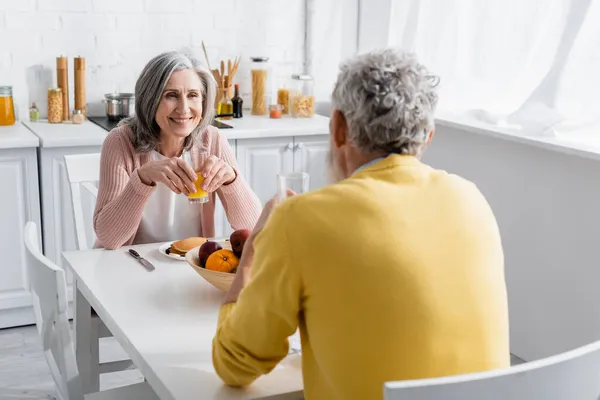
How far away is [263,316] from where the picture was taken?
4.11 ft

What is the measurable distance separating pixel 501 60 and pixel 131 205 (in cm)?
170

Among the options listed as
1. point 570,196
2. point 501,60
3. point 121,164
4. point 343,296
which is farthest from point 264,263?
point 501,60

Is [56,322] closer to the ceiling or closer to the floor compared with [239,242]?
closer to the floor

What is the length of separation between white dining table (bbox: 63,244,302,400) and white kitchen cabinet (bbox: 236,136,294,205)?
60.1 inches

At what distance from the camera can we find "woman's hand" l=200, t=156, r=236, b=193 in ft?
6.96

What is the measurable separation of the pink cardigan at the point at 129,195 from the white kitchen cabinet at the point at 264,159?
106cm

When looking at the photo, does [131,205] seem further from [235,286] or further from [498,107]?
[498,107]

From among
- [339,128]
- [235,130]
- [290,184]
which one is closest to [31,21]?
[235,130]

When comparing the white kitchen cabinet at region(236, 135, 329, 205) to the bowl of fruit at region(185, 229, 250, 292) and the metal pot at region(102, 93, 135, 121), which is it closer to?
the metal pot at region(102, 93, 135, 121)

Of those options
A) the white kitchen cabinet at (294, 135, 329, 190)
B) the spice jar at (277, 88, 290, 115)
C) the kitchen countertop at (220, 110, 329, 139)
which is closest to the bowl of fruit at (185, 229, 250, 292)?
the kitchen countertop at (220, 110, 329, 139)

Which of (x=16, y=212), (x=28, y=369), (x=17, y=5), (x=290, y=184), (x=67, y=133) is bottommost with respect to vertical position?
(x=28, y=369)

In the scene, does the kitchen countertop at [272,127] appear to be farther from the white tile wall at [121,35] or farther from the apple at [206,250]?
the apple at [206,250]

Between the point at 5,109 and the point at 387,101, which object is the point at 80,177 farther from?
the point at 387,101

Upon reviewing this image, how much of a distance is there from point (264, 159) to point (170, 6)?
91cm
